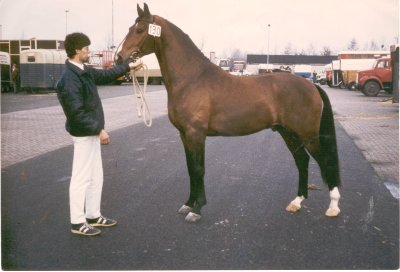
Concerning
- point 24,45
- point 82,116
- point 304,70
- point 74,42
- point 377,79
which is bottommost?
point 82,116

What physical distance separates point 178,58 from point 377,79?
27552 millimetres

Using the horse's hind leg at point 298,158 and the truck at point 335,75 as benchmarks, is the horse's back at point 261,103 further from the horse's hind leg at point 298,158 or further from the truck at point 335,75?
the truck at point 335,75

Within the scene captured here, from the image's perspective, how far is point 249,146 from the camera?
10812mm

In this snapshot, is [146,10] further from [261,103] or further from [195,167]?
[195,167]

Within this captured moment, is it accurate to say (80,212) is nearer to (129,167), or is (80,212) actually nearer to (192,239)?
(192,239)

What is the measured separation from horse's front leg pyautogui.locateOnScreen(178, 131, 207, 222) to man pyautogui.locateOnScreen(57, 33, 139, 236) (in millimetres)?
917

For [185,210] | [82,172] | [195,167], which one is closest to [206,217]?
[185,210]

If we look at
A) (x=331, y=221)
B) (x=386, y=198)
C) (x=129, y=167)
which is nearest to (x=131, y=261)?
(x=331, y=221)

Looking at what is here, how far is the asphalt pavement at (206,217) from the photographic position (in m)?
4.12

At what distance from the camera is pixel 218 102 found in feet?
16.3

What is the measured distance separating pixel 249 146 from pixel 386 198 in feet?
15.9

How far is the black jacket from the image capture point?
441cm

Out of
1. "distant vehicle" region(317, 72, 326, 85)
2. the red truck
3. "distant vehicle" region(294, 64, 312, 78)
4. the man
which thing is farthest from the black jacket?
"distant vehicle" region(294, 64, 312, 78)

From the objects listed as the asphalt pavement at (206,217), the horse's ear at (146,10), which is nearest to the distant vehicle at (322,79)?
the asphalt pavement at (206,217)
